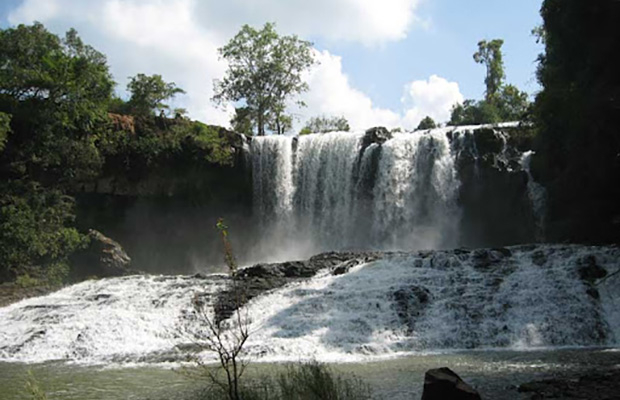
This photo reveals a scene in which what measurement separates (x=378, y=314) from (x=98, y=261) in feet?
55.4

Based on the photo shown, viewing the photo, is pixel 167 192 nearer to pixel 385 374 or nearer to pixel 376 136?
pixel 376 136

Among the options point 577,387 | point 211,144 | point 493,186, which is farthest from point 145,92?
point 577,387

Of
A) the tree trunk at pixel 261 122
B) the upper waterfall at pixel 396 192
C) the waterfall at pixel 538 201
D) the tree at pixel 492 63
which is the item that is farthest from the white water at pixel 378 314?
the tree at pixel 492 63

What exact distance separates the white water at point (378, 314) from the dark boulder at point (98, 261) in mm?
8011

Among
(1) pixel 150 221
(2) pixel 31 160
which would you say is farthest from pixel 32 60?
(1) pixel 150 221

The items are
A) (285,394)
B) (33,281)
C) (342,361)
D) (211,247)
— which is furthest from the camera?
(211,247)

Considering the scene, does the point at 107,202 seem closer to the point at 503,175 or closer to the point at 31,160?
the point at 31,160

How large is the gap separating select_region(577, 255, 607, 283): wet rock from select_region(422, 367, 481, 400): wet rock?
10358mm

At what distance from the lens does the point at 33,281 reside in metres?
23.6

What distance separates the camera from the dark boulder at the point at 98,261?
26609 mm

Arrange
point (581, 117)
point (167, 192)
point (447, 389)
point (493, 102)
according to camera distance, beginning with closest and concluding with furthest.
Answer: point (447, 389), point (581, 117), point (167, 192), point (493, 102)

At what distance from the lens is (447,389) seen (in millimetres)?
6480

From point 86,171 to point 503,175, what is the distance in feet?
67.7

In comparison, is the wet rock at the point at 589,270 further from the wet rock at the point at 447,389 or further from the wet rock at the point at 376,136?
the wet rock at the point at 376,136
